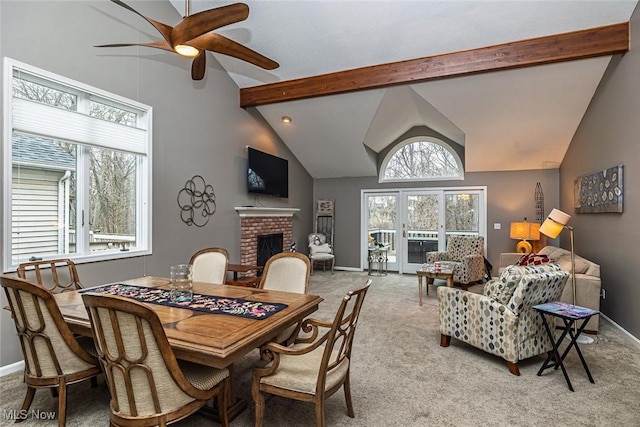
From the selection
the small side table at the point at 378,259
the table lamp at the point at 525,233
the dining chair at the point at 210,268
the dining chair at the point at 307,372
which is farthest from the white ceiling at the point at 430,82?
the dining chair at the point at 307,372

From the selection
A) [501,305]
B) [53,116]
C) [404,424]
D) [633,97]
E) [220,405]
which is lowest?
[404,424]

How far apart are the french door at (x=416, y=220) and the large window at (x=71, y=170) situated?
507 cm

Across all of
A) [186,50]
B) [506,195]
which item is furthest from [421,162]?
[186,50]

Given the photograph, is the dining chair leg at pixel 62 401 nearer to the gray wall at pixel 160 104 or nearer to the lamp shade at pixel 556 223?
the gray wall at pixel 160 104

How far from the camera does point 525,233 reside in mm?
6066

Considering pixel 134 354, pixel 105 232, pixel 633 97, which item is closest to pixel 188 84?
pixel 105 232

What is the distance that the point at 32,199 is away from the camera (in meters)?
3.16

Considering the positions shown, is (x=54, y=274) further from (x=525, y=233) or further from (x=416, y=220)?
(x=525, y=233)

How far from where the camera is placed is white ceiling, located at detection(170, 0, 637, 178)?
3932 millimetres

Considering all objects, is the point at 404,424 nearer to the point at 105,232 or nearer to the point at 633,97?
the point at 105,232

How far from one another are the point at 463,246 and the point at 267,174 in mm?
3935

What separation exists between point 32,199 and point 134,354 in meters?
2.55

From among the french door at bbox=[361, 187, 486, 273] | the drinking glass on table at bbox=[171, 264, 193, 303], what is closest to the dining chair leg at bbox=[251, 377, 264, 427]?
the drinking glass on table at bbox=[171, 264, 193, 303]

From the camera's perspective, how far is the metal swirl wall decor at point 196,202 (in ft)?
15.5
